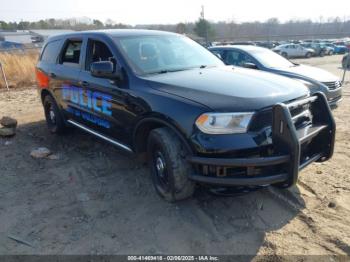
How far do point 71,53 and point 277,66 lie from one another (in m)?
5.26

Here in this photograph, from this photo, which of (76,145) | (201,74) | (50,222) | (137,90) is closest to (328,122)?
(201,74)

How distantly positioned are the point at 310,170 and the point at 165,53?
2425mm

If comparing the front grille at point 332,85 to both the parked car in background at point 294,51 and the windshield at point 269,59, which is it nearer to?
the windshield at point 269,59

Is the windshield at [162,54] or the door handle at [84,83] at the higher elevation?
the windshield at [162,54]

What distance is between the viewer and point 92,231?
10.5 feet

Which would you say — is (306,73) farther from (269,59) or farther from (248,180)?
(248,180)

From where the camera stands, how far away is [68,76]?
16.4 ft

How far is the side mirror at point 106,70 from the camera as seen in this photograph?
3676 mm

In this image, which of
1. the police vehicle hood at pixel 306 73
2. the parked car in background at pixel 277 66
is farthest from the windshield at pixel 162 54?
the police vehicle hood at pixel 306 73

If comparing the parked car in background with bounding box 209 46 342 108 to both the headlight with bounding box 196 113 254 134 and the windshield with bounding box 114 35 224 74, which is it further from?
the headlight with bounding box 196 113 254 134

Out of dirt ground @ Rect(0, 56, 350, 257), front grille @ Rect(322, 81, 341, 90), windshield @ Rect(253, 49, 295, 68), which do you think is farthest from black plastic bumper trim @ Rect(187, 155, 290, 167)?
windshield @ Rect(253, 49, 295, 68)

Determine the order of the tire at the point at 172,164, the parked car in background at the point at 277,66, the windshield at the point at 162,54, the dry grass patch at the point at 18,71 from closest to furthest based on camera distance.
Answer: the tire at the point at 172,164, the windshield at the point at 162,54, the parked car in background at the point at 277,66, the dry grass patch at the point at 18,71

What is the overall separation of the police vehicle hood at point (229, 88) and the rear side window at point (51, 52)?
271 centimetres

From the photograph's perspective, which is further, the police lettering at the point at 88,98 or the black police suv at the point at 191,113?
the police lettering at the point at 88,98
